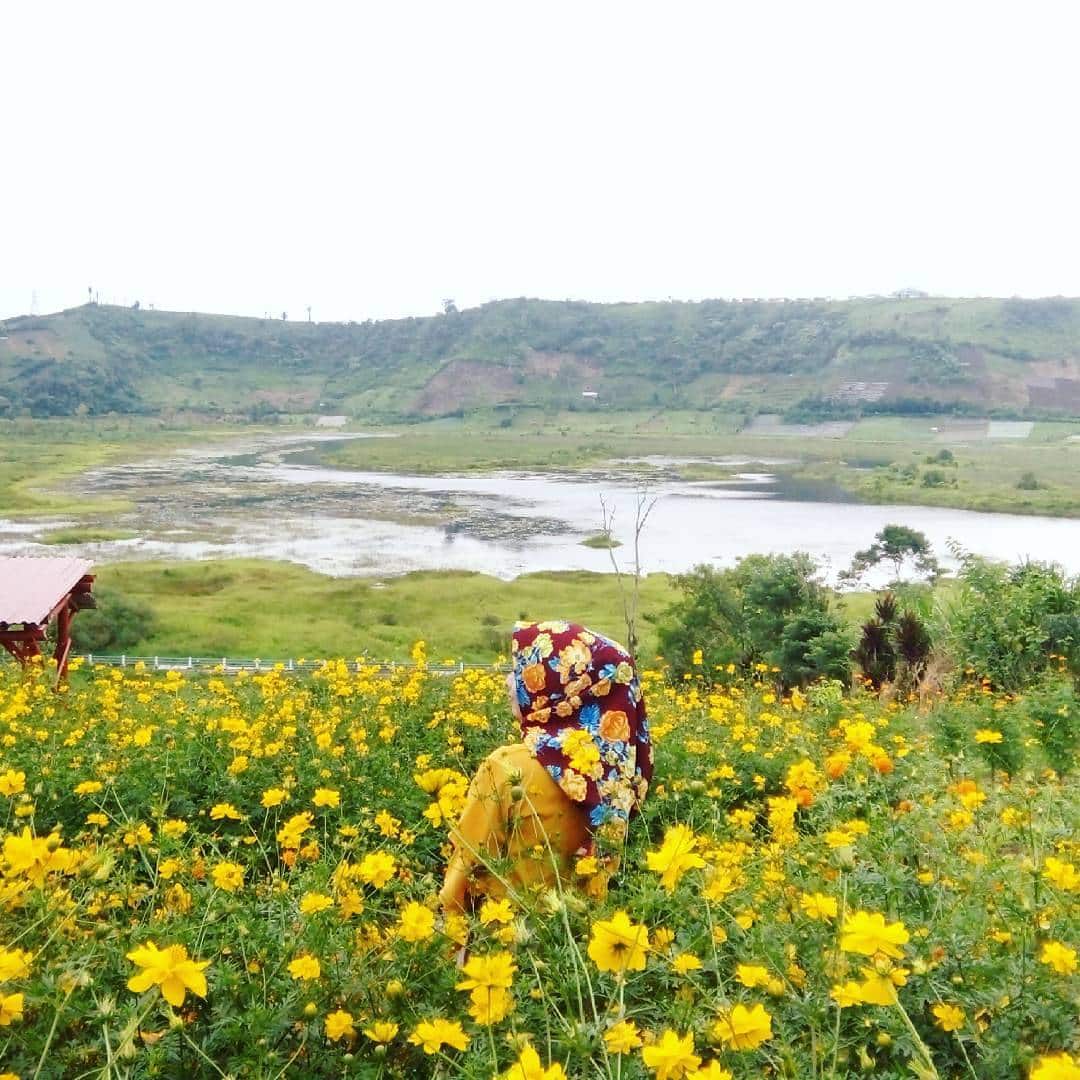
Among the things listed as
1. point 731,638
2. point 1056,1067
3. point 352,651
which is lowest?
point 352,651

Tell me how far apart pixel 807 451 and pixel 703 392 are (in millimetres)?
47928

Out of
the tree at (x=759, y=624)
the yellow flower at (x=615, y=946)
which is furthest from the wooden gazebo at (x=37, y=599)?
the tree at (x=759, y=624)

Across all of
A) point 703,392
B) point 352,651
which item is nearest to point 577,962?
point 352,651

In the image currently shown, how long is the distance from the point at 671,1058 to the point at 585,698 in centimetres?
142

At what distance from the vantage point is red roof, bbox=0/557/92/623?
302 inches

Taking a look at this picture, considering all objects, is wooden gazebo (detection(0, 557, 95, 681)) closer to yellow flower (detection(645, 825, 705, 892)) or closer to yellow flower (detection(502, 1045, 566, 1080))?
yellow flower (detection(645, 825, 705, 892))

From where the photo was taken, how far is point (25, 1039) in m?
1.38

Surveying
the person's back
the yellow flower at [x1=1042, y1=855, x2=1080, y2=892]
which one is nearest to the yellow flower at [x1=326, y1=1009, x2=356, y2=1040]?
the person's back

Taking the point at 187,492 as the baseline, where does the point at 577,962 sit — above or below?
above

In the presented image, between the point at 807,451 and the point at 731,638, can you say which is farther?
the point at 807,451

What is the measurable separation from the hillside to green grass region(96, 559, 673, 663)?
289 ft

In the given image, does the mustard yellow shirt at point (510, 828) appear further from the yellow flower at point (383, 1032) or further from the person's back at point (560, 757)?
the yellow flower at point (383, 1032)

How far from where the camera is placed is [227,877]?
1.77 metres

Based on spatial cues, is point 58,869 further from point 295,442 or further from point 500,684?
point 295,442
